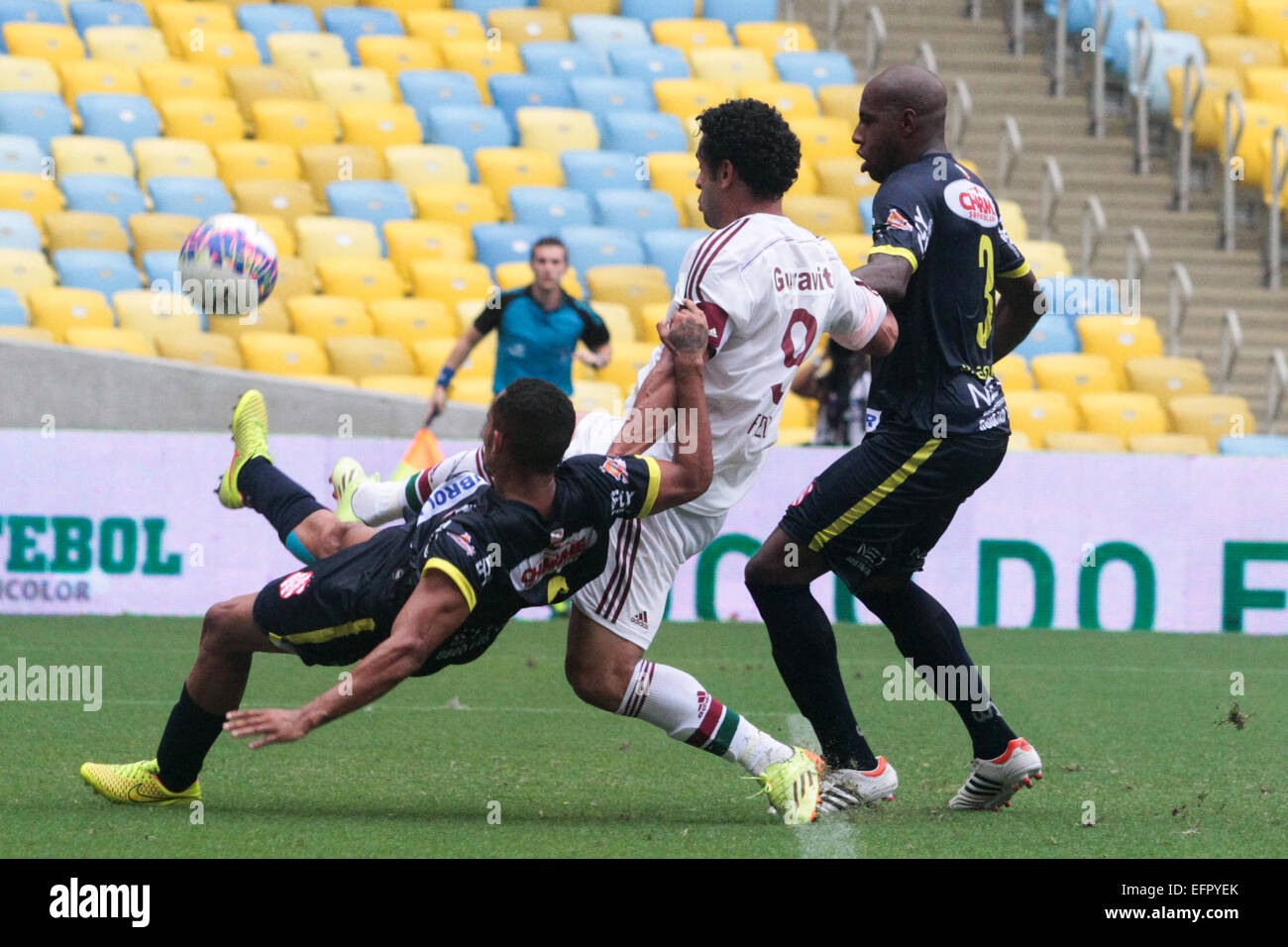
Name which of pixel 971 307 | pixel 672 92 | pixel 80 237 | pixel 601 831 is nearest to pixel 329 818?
pixel 601 831

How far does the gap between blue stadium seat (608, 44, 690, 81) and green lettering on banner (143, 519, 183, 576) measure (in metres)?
7.34

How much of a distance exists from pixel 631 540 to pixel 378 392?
255 inches

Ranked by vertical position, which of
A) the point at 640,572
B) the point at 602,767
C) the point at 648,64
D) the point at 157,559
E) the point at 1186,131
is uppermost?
the point at 648,64

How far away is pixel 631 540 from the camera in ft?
17.0

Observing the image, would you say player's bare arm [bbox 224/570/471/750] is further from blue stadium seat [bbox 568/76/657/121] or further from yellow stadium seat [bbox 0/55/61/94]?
blue stadium seat [bbox 568/76/657/121]

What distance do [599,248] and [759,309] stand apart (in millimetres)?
9021

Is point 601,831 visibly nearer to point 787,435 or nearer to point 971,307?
point 971,307

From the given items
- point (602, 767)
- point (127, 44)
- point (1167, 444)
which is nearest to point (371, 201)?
point (127, 44)

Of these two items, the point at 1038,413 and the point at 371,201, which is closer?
the point at 1038,413

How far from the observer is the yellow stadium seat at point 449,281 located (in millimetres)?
13336

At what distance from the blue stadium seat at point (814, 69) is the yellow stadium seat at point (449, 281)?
14.1 feet

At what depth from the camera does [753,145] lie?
5059 millimetres

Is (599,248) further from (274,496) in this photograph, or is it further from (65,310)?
(274,496)

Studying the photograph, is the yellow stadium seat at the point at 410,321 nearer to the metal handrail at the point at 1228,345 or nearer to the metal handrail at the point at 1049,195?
the metal handrail at the point at 1049,195
